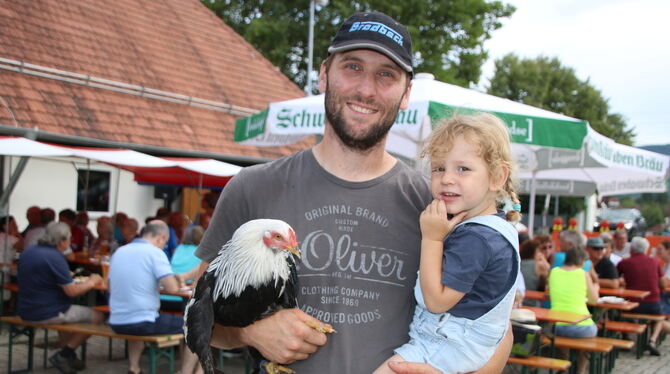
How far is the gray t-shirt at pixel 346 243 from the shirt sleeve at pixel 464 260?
12 centimetres

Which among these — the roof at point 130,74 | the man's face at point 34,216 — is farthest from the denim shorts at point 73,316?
the roof at point 130,74

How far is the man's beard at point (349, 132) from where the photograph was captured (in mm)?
2066

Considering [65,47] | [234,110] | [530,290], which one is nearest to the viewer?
[530,290]

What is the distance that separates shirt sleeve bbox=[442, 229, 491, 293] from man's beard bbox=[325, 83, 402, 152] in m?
0.44

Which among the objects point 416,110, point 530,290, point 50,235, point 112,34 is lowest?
point 530,290

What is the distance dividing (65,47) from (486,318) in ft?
37.5

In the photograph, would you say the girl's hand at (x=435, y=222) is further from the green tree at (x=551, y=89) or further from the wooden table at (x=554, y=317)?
the green tree at (x=551, y=89)

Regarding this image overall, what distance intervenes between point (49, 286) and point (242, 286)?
5.45 metres

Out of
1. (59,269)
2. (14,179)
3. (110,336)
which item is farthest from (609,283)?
(14,179)

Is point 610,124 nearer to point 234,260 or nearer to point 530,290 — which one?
point 530,290

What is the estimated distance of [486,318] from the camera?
2053 millimetres

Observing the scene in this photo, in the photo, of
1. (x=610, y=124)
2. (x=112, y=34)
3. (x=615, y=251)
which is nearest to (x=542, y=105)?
(x=610, y=124)

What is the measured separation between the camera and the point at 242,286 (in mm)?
2182

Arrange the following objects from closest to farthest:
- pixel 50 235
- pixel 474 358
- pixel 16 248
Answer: pixel 474 358 → pixel 50 235 → pixel 16 248
